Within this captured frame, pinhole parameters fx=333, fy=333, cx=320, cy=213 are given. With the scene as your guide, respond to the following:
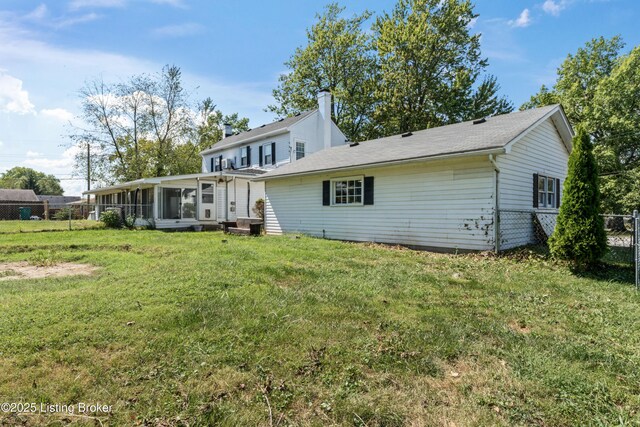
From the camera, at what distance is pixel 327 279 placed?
574cm

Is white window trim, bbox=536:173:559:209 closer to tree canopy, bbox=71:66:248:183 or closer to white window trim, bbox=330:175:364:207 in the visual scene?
white window trim, bbox=330:175:364:207

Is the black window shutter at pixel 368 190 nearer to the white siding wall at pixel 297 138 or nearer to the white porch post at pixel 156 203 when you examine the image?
the white siding wall at pixel 297 138

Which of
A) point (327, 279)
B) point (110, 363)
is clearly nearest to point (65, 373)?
point (110, 363)

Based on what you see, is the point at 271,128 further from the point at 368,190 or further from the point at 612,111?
the point at 612,111

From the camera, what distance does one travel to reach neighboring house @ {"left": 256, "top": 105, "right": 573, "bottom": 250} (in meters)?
8.79

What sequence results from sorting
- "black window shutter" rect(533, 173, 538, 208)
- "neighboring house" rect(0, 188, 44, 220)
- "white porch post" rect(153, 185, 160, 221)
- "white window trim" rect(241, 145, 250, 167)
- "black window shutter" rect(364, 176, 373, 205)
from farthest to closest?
"neighboring house" rect(0, 188, 44, 220) → "white window trim" rect(241, 145, 250, 167) → "white porch post" rect(153, 185, 160, 221) → "black window shutter" rect(364, 176, 373, 205) → "black window shutter" rect(533, 173, 538, 208)

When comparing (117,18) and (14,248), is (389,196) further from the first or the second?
(14,248)

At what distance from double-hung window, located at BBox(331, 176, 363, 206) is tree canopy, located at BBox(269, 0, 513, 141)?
15.5 metres

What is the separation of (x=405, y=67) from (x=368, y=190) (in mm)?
17483

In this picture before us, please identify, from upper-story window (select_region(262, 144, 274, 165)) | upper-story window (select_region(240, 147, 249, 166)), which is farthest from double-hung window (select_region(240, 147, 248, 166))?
upper-story window (select_region(262, 144, 274, 165))

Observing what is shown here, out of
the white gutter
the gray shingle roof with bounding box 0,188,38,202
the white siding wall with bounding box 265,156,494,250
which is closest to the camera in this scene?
the white gutter

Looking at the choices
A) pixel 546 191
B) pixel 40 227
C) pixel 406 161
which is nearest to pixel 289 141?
pixel 406 161

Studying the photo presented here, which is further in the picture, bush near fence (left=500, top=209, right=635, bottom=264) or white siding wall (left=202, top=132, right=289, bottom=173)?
white siding wall (left=202, top=132, right=289, bottom=173)

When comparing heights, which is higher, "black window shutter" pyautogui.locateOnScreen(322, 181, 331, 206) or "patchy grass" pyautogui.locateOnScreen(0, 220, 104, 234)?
"black window shutter" pyautogui.locateOnScreen(322, 181, 331, 206)
